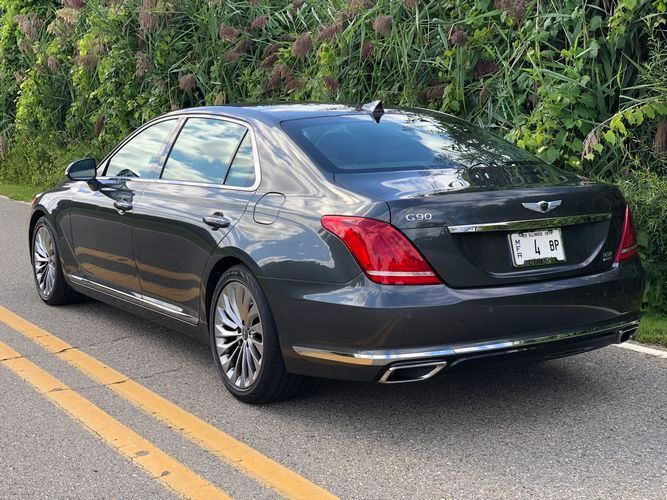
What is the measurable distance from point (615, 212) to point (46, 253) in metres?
4.64

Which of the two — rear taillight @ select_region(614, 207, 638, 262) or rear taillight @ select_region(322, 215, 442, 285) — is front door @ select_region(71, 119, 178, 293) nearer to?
rear taillight @ select_region(322, 215, 442, 285)

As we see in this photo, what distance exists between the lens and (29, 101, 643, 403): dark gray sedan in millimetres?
4348

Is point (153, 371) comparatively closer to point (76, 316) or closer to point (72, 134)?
point (76, 316)

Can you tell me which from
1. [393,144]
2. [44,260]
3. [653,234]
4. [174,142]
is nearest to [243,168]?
[393,144]

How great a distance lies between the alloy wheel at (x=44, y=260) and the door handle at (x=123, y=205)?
1.41 m

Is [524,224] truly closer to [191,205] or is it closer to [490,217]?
[490,217]

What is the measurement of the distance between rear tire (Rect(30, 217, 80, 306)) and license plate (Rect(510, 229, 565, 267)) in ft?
13.6

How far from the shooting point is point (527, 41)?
847 centimetres

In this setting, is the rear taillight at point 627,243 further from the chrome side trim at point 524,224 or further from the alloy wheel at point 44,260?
the alloy wheel at point 44,260

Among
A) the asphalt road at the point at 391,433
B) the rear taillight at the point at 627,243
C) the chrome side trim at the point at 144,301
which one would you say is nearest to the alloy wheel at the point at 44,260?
the chrome side trim at the point at 144,301

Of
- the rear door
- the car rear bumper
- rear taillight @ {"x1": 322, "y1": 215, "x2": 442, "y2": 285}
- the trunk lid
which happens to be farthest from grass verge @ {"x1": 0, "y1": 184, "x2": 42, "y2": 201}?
rear taillight @ {"x1": 322, "y1": 215, "x2": 442, "y2": 285}

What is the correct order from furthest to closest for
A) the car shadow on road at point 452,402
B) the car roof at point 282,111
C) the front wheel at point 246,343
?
1. the car roof at point 282,111
2. the front wheel at point 246,343
3. the car shadow on road at point 452,402

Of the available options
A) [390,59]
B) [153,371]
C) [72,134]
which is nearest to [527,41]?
Result: [390,59]

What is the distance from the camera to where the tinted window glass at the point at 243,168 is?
5.29 metres
